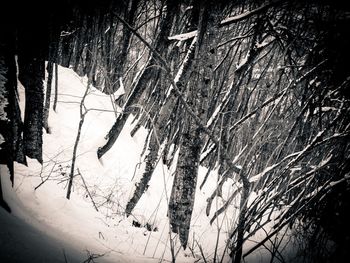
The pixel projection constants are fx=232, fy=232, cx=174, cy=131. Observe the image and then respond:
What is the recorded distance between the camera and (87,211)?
347 centimetres

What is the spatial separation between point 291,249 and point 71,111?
7.75 meters

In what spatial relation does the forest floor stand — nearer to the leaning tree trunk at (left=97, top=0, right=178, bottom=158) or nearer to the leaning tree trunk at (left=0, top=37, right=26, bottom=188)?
the leaning tree trunk at (left=0, top=37, right=26, bottom=188)

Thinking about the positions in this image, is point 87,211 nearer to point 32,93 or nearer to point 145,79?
point 32,93

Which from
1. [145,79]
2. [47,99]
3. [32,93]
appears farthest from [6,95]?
[47,99]

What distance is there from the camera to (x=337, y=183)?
1.92m

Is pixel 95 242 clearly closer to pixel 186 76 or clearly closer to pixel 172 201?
pixel 172 201

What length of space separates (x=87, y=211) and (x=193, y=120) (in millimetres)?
2084

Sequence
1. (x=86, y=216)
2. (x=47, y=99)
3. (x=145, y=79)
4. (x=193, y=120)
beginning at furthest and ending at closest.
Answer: (x=47, y=99) → (x=145, y=79) → (x=193, y=120) → (x=86, y=216)

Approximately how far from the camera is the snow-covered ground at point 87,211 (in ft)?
6.00

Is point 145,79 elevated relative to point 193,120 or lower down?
elevated

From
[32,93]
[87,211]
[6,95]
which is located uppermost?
[6,95]

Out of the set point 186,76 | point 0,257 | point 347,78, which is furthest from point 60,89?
point 347,78

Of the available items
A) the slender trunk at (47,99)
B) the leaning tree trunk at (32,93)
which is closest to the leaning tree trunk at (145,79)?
the leaning tree trunk at (32,93)

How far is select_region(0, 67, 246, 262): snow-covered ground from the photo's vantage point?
1.83 meters
